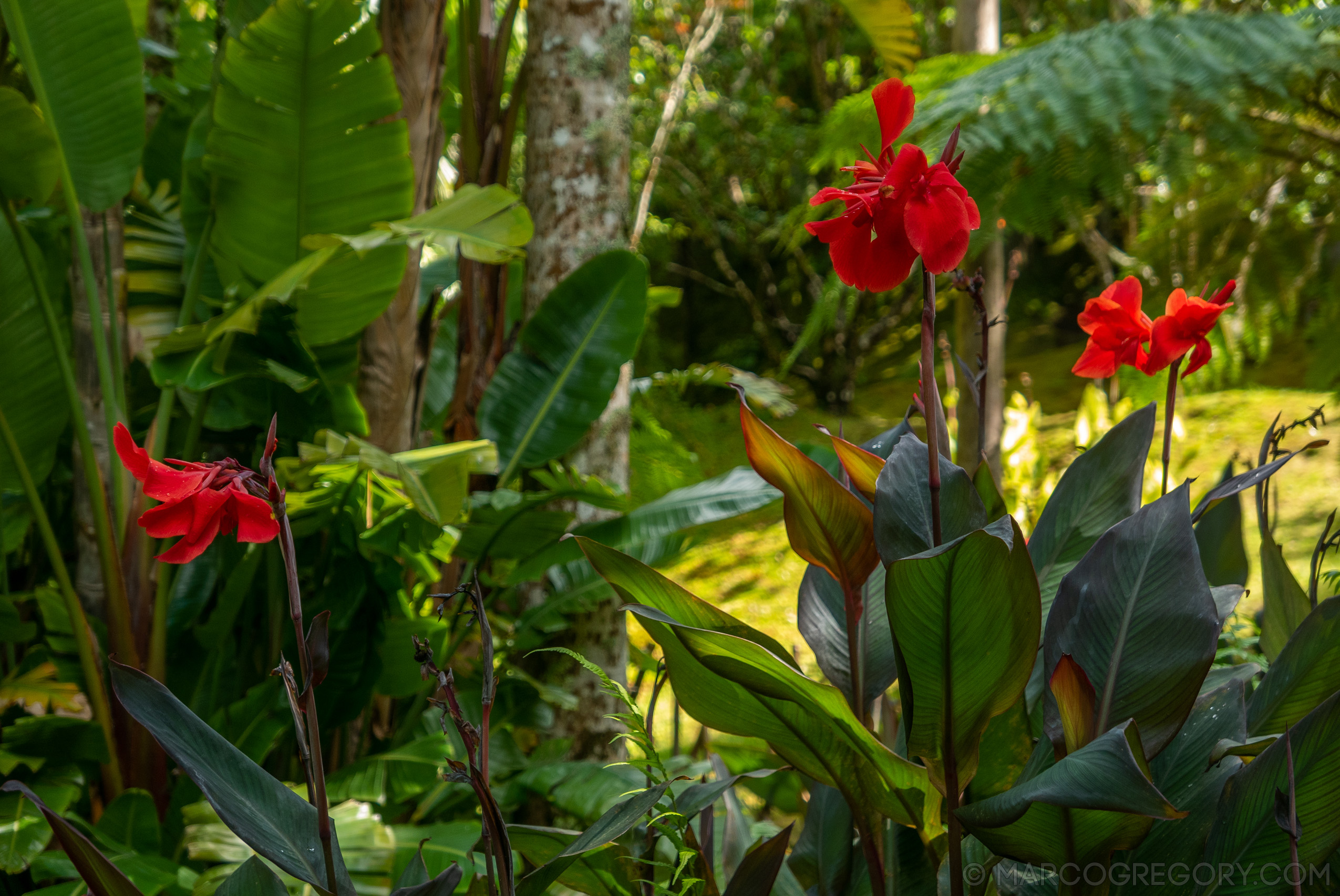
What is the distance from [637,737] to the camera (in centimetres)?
57

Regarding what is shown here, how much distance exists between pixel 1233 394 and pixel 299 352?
409cm

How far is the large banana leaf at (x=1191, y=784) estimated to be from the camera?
57 cm

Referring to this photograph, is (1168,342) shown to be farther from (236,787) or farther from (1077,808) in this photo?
(236,787)

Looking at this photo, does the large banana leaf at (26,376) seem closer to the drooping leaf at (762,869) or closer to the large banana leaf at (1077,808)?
the drooping leaf at (762,869)

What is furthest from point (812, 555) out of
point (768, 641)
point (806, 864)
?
point (806, 864)

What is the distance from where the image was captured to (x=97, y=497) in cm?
117

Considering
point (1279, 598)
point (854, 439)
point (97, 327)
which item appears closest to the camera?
point (1279, 598)

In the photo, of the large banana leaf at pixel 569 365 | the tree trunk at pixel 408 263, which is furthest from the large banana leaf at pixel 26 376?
the large banana leaf at pixel 569 365

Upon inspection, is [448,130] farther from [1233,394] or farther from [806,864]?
[1233,394]

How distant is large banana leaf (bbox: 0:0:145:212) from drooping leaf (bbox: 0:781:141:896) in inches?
40.3

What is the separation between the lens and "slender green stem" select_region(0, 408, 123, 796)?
1138mm

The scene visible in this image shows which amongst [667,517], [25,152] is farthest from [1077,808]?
[25,152]

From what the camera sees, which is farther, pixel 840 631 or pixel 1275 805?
pixel 840 631

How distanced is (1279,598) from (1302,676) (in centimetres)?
24
